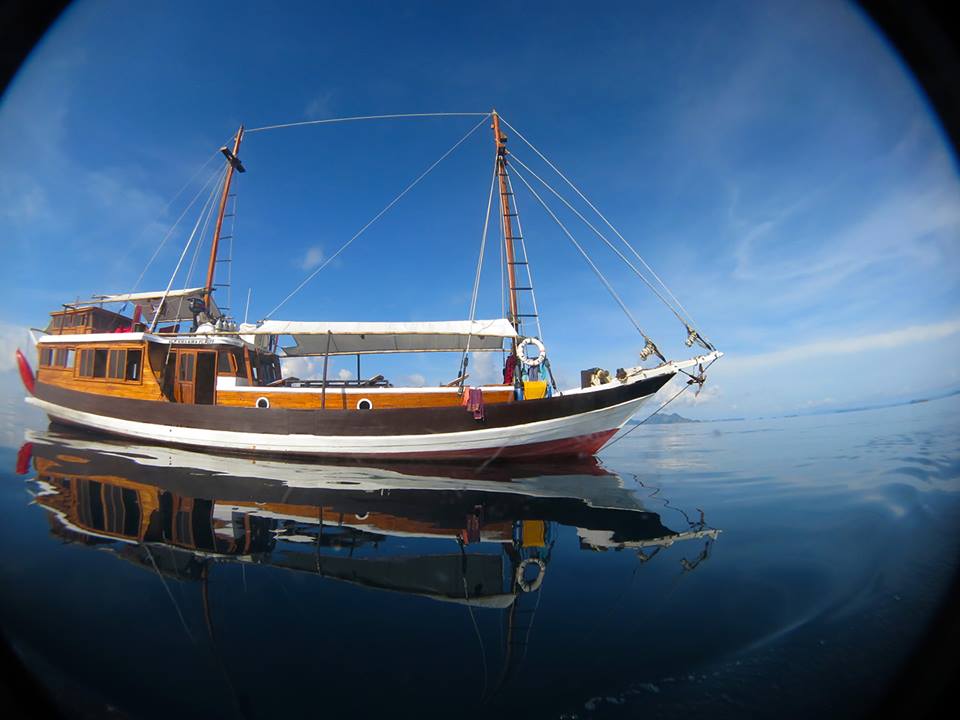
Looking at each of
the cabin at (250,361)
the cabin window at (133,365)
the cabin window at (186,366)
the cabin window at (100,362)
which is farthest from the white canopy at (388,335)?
the cabin window at (100,362)

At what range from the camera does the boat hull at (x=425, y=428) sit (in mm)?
12117

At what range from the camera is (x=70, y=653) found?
2.13 metres

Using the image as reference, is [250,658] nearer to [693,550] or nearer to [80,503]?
[693,550]

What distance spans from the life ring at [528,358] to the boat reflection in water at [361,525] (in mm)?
4803

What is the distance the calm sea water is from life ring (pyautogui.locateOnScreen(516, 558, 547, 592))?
1.0 inches

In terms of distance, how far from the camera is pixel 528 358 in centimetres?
Result: 1339

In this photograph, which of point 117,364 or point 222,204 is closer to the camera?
point 117,364

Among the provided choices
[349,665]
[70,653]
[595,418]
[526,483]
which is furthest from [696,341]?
[70,653]

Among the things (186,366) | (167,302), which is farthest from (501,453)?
(167,302)

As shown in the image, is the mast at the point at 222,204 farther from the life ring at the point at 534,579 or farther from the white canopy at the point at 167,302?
the life ring at the point at 534,579

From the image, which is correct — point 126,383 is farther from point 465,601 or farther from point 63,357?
point 465,601

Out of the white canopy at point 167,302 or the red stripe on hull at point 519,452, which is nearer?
the red stripe on hull at point 519,452

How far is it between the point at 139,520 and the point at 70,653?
331cm

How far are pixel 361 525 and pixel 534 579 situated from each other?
287 centimetres
